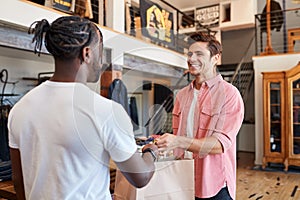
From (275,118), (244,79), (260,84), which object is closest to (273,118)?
(275,118)

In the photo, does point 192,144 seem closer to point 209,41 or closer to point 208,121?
point 208,121

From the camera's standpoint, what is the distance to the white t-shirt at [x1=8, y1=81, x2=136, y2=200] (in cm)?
75

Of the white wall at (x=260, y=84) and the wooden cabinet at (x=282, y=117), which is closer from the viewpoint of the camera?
the wooden cabinet at (x=282, y=117)

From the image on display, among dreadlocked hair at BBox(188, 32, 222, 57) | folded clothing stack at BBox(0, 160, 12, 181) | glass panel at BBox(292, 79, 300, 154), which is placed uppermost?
dreadlocked hair at BBox(188, 32, 222, 57)

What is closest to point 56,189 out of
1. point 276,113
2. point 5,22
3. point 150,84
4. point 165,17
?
point 150,84

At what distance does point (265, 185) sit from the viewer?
14.9 ft

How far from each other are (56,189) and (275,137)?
5494 mm

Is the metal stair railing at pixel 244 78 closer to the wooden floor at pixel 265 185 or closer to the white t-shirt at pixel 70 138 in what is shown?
the wooden floor at pixel 265 185

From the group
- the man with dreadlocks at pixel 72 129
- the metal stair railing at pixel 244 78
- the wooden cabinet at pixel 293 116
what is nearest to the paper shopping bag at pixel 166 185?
the man with dreadlocks at pixel 72 129

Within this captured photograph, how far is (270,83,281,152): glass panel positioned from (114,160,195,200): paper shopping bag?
4.87 meters

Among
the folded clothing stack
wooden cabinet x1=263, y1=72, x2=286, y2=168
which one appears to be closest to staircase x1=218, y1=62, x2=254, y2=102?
wooden cabinet x1=263, y1=72, x2=286, y2=168

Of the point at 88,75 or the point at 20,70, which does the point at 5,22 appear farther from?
the point at 88,75

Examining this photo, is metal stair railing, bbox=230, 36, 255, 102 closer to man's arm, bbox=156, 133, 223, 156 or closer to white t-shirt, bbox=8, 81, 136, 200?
man's arm, bbox=156, 133, 223, 156

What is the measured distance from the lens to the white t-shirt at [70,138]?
2.45ft
